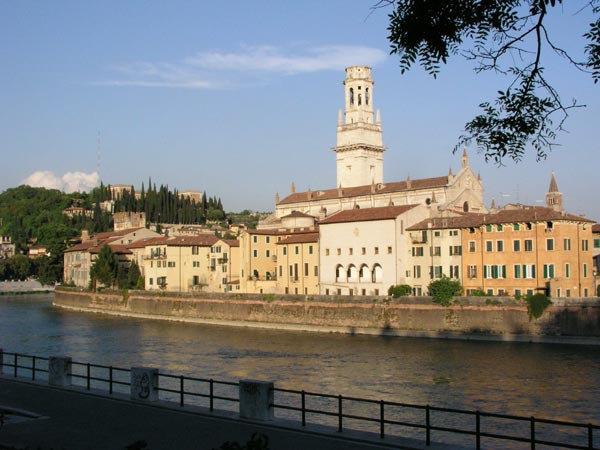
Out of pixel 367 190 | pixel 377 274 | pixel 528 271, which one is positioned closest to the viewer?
pixel 528 271

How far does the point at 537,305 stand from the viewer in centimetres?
4903

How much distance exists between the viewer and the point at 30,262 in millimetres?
135750

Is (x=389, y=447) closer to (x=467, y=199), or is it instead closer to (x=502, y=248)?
(x=502, y=248)

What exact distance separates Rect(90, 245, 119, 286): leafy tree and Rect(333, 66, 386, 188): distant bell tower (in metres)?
34.9

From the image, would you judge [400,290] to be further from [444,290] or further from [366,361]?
[366,361]

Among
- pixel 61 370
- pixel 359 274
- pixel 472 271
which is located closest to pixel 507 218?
pixel 472 271

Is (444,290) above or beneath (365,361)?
above

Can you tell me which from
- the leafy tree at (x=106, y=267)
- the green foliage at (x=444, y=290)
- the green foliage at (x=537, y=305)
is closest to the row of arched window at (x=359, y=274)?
the green foliage at (x=444, y=290)

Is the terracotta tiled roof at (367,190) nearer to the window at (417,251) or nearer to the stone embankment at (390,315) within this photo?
the window at (417,251)

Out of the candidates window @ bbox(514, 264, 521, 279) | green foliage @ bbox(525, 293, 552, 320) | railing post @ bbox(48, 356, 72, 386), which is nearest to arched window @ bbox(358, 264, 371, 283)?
window @ bbox(514, 264, 521, 279)

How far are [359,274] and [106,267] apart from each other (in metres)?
33.5

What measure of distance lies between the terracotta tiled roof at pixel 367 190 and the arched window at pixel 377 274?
70.6 feet

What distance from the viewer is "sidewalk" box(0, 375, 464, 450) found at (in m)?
13.8

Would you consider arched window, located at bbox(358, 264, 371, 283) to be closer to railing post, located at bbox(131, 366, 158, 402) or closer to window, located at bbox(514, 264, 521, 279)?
window, located at bbox(514, 264, 521, 279)
